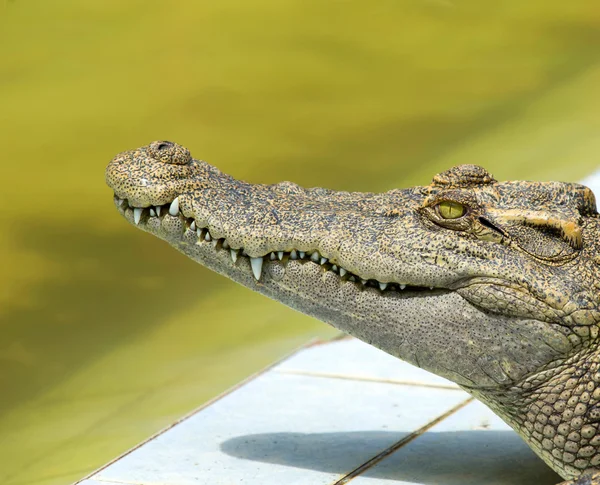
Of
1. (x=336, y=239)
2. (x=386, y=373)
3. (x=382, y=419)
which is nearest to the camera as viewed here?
(x=336, y=239)

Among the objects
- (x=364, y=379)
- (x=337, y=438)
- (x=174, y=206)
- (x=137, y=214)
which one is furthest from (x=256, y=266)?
(x=364, y=379)

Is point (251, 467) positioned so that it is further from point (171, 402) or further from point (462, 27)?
point (462, 27)

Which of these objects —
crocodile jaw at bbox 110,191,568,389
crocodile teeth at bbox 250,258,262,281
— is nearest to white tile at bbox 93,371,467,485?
crocodile jaw at bbox 110,191,568,389

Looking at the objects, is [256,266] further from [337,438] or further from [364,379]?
[364,379]

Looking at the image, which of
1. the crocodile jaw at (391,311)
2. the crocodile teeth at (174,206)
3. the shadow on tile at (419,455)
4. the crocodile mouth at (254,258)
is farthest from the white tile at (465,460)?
the crocodile teeth at (174,206)

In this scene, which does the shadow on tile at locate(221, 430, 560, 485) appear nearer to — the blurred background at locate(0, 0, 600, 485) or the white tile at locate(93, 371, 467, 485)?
the white tile at locate(93, 371, 467, 485)

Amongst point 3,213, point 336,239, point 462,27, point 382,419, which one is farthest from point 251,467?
point 462,27
